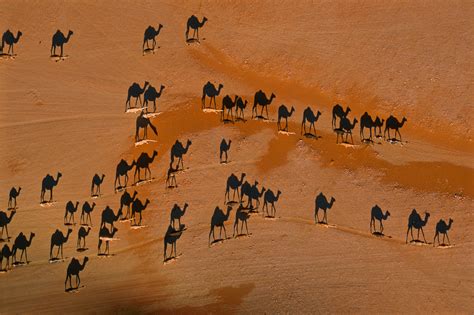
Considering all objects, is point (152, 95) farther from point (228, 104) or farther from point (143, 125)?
point (228, 104)

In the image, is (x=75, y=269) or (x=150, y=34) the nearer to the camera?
(x=75, y=269)

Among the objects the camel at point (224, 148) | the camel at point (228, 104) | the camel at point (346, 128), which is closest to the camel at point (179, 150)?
the camel at point (224, 148)

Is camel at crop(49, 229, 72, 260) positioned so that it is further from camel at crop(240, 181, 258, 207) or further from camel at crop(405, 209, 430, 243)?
camel at crop(405, 209, 430, 243)

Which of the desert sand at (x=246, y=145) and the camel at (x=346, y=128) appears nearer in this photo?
the desert sand at (x=246, y=145)

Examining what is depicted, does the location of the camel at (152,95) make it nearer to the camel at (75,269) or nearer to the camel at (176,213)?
the camel at (176,213)

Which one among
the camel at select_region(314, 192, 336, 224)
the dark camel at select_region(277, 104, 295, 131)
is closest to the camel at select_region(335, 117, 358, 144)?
the dark camel at select_region(277, 104, 295, 131)

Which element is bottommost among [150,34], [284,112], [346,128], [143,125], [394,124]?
[143,125]

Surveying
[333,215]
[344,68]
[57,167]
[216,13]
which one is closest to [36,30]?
[57,167]

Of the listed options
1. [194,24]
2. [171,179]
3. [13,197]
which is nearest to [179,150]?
[171,179]

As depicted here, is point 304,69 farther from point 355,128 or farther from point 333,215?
point 333,215
